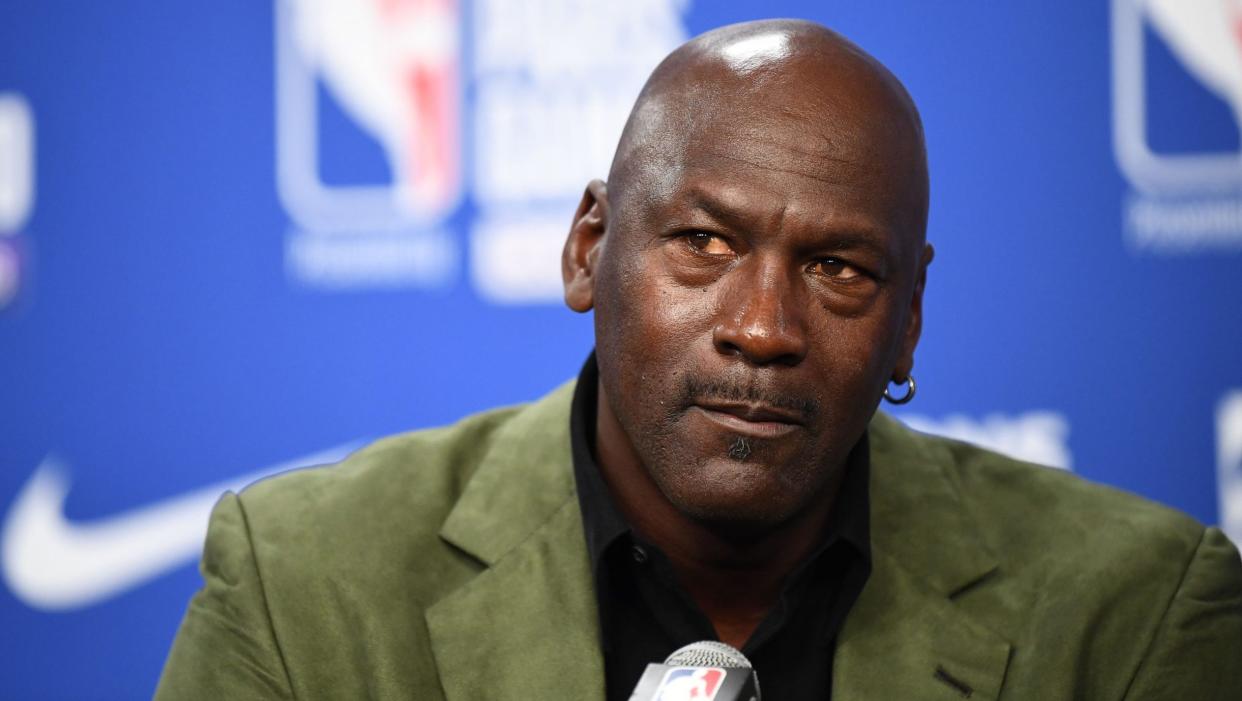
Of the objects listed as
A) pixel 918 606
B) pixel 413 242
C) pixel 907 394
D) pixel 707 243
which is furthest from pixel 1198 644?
pixel 413 242

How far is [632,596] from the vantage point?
2.05m

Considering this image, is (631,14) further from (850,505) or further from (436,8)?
(850,505)

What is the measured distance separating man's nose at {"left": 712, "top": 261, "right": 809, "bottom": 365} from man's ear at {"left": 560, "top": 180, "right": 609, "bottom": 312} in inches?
12.6

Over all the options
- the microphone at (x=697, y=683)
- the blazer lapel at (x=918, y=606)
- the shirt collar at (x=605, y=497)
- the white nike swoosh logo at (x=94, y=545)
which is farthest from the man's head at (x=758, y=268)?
the white nike swoosh logo at (x=94, y=545)

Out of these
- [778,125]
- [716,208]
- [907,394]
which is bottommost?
[907,394]

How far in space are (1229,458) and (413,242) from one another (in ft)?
5.65

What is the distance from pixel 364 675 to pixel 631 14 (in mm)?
1615

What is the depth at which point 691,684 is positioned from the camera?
1.32 meters

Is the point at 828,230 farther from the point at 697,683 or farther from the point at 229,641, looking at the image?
the point at 229,641

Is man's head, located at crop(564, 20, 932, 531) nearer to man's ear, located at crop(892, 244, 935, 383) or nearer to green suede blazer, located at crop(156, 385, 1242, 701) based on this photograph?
man's ear, located at crop(892, 244, 935, 383)

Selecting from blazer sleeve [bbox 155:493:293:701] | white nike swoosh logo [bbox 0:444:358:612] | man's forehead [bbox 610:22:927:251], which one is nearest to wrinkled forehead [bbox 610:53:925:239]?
man's forehead [bbox 610:22:927:251]

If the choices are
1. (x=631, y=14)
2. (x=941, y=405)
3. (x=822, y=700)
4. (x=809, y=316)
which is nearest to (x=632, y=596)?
(x=822, y=700)

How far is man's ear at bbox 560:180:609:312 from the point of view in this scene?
2115 millimetres

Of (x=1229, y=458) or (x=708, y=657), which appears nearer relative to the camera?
(x=708, y=657)
